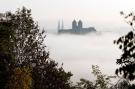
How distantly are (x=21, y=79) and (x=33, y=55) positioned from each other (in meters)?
8.26

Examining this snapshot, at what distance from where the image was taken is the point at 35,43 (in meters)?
67.9

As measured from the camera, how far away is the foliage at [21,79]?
194 feet

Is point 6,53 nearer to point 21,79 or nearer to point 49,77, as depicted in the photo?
point 21,79

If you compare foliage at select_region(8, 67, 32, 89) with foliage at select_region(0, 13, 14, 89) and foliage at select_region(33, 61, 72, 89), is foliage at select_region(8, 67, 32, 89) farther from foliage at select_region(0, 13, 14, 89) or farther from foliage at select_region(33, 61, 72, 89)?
foliage at select_region(33, 61, 72, 89)

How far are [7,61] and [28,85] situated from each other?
4.98m

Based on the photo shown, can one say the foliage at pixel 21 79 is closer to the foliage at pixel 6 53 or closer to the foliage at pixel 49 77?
the foliage at pixel 6 53

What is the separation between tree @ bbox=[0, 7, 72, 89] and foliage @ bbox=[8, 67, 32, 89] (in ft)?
16.9

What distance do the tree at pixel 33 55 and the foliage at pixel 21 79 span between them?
5.14 meters

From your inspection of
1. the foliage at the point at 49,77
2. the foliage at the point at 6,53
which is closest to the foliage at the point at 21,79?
the foliage at the point at 6,53

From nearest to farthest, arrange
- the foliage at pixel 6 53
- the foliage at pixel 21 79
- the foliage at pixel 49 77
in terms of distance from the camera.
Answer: the foliage at pixel 21 79
the foliage at pixel 6 53
the foliage at pixel 49 77

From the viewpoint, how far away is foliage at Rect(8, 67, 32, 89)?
59125 millimetres

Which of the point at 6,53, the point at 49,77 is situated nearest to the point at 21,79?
the point at 6,53

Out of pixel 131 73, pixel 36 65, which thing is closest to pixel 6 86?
pixel 36 65

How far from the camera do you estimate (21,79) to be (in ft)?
196
